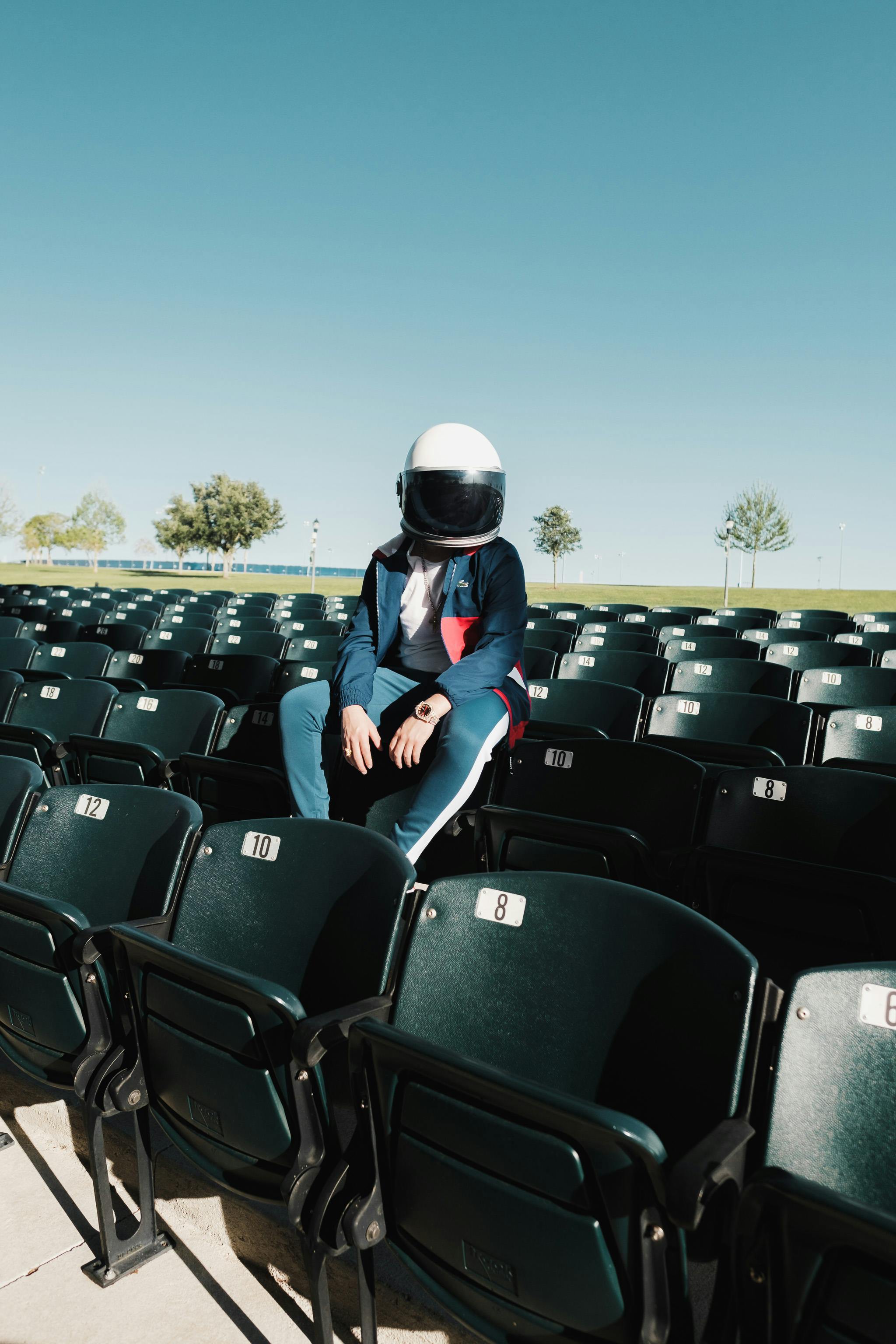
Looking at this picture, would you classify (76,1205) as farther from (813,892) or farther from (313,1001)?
(813,892)

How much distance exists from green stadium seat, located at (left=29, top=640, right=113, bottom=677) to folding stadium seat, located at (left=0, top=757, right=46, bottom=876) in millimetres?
3217

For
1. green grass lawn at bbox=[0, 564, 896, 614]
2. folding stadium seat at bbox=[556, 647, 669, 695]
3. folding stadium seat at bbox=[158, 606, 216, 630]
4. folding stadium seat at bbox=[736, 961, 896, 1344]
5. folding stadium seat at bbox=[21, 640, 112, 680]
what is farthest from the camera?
green grass lawn at bbox=[0, 564, 896, 614]

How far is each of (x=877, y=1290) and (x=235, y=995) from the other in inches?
42.1

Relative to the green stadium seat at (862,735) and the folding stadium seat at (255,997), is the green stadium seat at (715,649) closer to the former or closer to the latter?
the green stadium seat at (862,735)

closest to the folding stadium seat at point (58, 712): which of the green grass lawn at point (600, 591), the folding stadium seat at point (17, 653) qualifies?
the folding stadium seat at point (17, 653)

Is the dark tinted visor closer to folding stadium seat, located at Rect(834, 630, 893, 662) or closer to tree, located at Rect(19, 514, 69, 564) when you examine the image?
folding stadium seat, located at Rect(834, 630, 893, 662)

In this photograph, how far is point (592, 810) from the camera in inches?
117

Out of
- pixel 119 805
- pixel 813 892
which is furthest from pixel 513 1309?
pixel 119 805

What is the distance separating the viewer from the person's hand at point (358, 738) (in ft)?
10.2

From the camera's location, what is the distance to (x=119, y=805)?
2.54 metres

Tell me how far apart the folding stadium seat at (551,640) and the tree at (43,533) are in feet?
241

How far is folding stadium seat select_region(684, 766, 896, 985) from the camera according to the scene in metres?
2.09

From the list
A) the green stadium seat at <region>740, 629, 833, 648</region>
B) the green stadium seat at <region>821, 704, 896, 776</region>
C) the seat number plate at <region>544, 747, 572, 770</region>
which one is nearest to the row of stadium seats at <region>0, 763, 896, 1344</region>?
the seat number plate at <region>544, 747, 572, 770</region>

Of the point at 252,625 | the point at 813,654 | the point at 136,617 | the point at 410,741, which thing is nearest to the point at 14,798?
the point at 410,741
